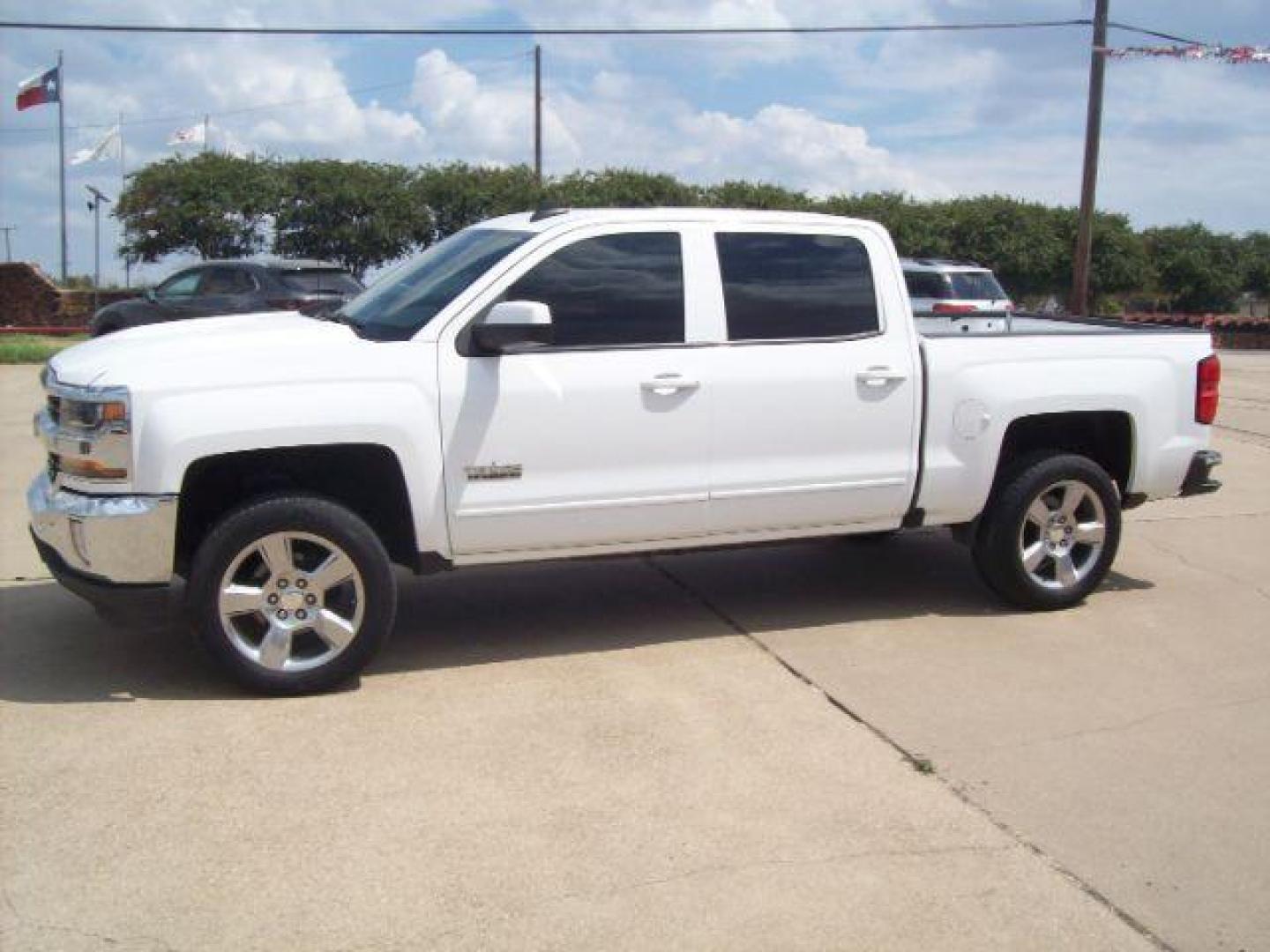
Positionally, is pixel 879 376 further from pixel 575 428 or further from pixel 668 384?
pixel 575 428

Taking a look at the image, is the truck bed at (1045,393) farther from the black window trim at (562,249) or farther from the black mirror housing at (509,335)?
the black mirror housing at (509,335)

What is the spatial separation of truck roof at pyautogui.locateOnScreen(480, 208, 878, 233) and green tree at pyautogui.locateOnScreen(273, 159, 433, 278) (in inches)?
965

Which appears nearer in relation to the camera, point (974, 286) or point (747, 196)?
point (974, 286)

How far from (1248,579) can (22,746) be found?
6.33 m

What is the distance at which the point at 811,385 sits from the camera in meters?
5.79

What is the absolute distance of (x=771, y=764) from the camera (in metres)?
4.52

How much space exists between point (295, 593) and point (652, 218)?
7.39 ft

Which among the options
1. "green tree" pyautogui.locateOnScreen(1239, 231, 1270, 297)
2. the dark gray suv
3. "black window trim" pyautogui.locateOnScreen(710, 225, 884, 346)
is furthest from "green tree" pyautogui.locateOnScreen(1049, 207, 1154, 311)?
"black window trim" pyautogui.locateOnScreen(710, 225, 884, 346)

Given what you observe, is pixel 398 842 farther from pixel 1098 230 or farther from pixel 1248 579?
pixel 1098 230

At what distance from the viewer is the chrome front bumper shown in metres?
4.79

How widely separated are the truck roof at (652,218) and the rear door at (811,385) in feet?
0.25

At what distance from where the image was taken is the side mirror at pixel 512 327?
16.5 ft

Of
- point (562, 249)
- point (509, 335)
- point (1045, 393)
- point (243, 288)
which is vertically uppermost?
point (243, 288)

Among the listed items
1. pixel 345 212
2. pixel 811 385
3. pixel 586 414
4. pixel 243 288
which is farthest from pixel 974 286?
pixel 345 212
